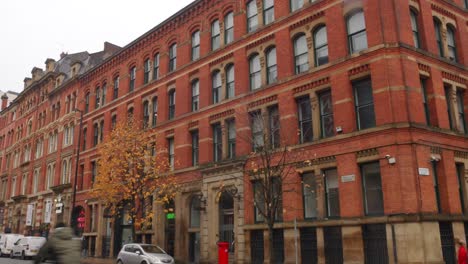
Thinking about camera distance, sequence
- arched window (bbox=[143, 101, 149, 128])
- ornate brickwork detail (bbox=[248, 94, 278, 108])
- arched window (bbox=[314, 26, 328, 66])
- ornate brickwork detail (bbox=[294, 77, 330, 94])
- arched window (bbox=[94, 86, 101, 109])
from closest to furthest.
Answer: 1. ornate brickwork detail (bbox=[294, 77, 330, 94])
2. arched window (bbox=[314, 26, 328, 66])
3. ornate brickwork detail (bbox=[248, 94, 278, 108])
4. arched window (bbox=[143, 101, 149, 128])
5. arched window (bbox=[94, 86, 101, 109])

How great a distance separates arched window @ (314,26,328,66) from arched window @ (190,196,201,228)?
39.6 ft

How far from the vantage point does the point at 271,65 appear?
85.0 ft

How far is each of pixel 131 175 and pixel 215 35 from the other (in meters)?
10.9

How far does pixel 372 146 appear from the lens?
64.5 feet

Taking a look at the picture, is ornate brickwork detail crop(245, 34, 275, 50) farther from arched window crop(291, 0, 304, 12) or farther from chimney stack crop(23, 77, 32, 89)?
chimney stack crop(23, 77, 32, 89)

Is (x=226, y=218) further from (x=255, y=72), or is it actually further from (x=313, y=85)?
(x=313, y=85)

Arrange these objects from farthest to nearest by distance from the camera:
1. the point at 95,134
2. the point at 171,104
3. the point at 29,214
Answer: the point at 29,214
the point at 95,134
the point at 171,104

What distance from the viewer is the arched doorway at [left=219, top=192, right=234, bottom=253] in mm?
26344

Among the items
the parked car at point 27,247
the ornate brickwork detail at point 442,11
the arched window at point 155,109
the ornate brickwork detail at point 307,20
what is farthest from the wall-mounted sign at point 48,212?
the ornate brickwork detail at point 442,11

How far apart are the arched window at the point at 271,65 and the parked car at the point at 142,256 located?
447 inches

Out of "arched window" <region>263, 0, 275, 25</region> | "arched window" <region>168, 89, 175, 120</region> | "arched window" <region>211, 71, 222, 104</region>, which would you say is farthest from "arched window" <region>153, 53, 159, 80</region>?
"arched window" <region>263, 0, 275, 25</region>

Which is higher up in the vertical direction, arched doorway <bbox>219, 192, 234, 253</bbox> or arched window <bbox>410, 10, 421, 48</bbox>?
arched window <bbox>410, 10, 421, 48</bbox>

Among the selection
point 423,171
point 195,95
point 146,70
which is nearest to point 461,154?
point 423,171

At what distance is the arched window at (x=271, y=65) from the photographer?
84.1 feet
